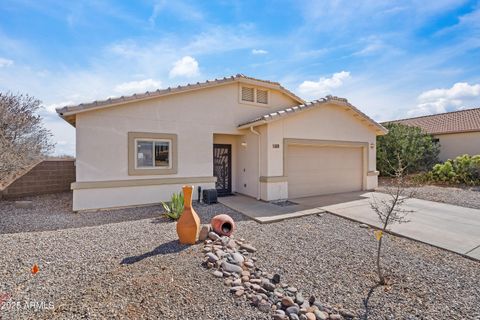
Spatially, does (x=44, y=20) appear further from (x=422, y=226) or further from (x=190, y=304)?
(x=422, y=226)

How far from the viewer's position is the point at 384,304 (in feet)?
11.4

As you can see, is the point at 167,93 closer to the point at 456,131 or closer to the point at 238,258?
the point at 238,258

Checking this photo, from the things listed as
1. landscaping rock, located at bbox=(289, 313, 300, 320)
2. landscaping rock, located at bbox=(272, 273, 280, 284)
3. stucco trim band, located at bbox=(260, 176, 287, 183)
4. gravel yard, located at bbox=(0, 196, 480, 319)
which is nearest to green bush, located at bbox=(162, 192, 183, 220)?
gravel yard, located at bbox=(0, 196, 480, 319)

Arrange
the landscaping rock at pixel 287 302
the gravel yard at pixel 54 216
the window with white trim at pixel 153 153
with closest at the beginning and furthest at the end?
1. the landscaping rock at pixel 287 302
2. the gravel yard at pixel 54 216
3. the window with white trim at pixel 153 153

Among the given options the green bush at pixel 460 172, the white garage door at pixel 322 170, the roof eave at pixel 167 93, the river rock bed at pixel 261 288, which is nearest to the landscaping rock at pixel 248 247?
the river rock bed at pixel 261 288

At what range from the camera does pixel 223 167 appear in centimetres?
1216

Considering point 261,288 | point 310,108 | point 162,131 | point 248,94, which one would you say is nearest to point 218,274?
point 261,288

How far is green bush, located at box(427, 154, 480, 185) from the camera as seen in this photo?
14.2 m

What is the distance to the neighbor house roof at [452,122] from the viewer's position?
19375 mm

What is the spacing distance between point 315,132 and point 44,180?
13.6 metres

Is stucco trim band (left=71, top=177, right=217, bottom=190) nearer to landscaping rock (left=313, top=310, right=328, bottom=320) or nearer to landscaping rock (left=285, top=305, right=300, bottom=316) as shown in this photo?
landscaping rock (left=285, top=305, right=300, bottom=316)

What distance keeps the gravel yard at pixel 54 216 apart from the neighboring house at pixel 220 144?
593mm

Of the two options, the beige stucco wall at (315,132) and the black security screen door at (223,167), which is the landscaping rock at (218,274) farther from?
the black security screen door at (223,167)

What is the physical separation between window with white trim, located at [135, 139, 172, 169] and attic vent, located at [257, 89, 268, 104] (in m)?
5.09
